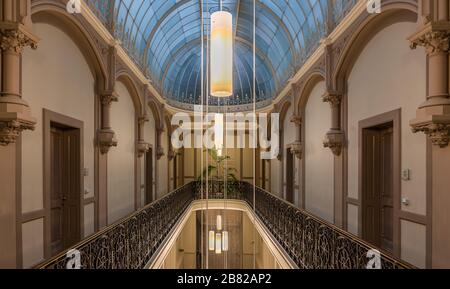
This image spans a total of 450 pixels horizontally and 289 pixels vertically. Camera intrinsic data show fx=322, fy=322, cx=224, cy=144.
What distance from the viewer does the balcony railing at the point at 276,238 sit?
447 cm

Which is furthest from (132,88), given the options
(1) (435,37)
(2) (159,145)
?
(1) (435,37)

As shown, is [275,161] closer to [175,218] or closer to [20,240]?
[175,218]

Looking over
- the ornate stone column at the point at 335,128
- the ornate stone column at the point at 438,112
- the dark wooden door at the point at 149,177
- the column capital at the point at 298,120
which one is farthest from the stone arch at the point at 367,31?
→ the dark wooden door at the point at 149,177

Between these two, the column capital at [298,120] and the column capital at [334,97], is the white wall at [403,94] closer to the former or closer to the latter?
the column capital at [334,97]

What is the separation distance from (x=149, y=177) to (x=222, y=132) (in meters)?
6.62

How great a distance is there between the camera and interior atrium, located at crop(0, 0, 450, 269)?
4.12m

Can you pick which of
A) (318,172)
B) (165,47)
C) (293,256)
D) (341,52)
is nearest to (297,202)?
(318,172)

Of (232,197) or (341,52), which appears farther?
(232,197)

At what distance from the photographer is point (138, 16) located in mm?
10414

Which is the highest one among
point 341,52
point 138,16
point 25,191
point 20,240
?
point 138,16

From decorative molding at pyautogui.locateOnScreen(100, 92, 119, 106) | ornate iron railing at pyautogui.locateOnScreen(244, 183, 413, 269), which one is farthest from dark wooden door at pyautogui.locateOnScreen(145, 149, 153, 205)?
decorative molding at pyautogui.locateOnScreen(100, 92, 119, 106)

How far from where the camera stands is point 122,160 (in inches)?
381

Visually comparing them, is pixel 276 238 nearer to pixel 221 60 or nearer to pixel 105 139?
pixel 105 139

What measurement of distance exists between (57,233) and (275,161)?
34.9ft
